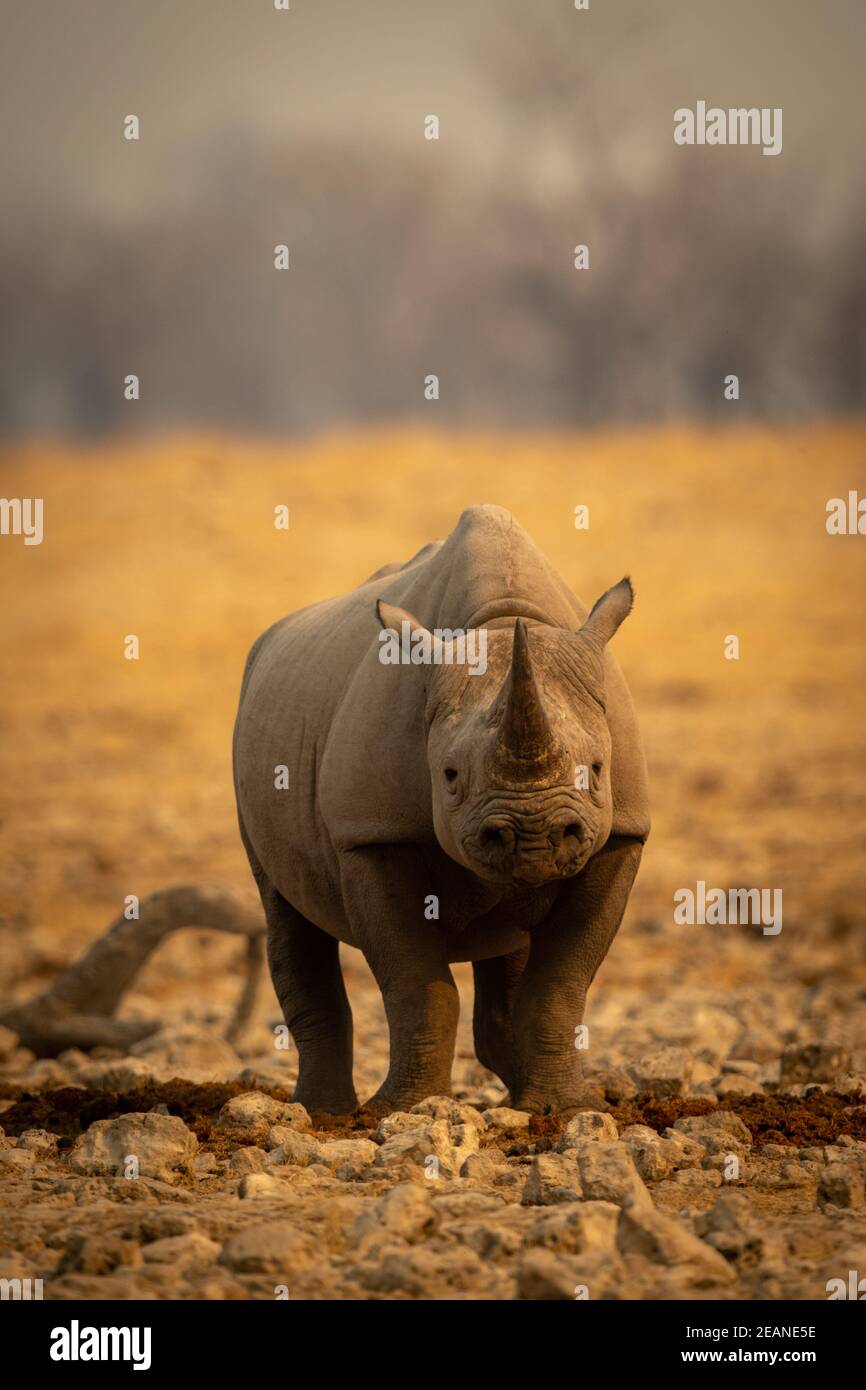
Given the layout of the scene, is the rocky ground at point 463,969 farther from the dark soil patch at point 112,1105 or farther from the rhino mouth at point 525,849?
the rhino mouth at point 525,849

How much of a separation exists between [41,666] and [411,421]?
15494mm

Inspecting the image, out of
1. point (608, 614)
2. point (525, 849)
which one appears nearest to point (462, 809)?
point (525, 849)

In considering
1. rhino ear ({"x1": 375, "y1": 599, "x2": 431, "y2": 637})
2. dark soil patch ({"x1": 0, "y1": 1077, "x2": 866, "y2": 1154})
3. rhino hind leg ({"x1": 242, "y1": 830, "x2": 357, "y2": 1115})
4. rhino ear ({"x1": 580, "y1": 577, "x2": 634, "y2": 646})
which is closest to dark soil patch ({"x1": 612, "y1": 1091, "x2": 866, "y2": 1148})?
dark soil patch ({"x1": 0, "y1": 1077, "x2": 866, "y2": 1154})

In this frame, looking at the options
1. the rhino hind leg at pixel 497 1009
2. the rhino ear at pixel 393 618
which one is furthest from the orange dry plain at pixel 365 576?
the rhino ear at pixel 393 618

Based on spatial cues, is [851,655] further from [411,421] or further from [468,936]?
[468,936]

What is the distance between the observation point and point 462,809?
7027 millimetres

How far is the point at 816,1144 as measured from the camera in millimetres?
7363

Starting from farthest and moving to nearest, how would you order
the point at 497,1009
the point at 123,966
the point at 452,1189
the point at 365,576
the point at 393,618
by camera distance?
the point at 365,576, the point at 123,966, the point at 497,1009, the point at 393,618, the point at 452,1189

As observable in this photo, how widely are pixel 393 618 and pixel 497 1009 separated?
7.17 ft

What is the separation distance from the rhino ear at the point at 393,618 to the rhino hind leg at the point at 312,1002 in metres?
2.07

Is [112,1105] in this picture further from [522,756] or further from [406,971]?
[522,756]

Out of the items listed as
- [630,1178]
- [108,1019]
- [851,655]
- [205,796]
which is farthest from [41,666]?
[630,1178]

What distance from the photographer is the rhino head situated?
6.78 m

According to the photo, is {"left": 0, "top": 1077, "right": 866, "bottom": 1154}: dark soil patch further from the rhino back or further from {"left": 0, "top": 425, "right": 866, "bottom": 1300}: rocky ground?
the rhino back
